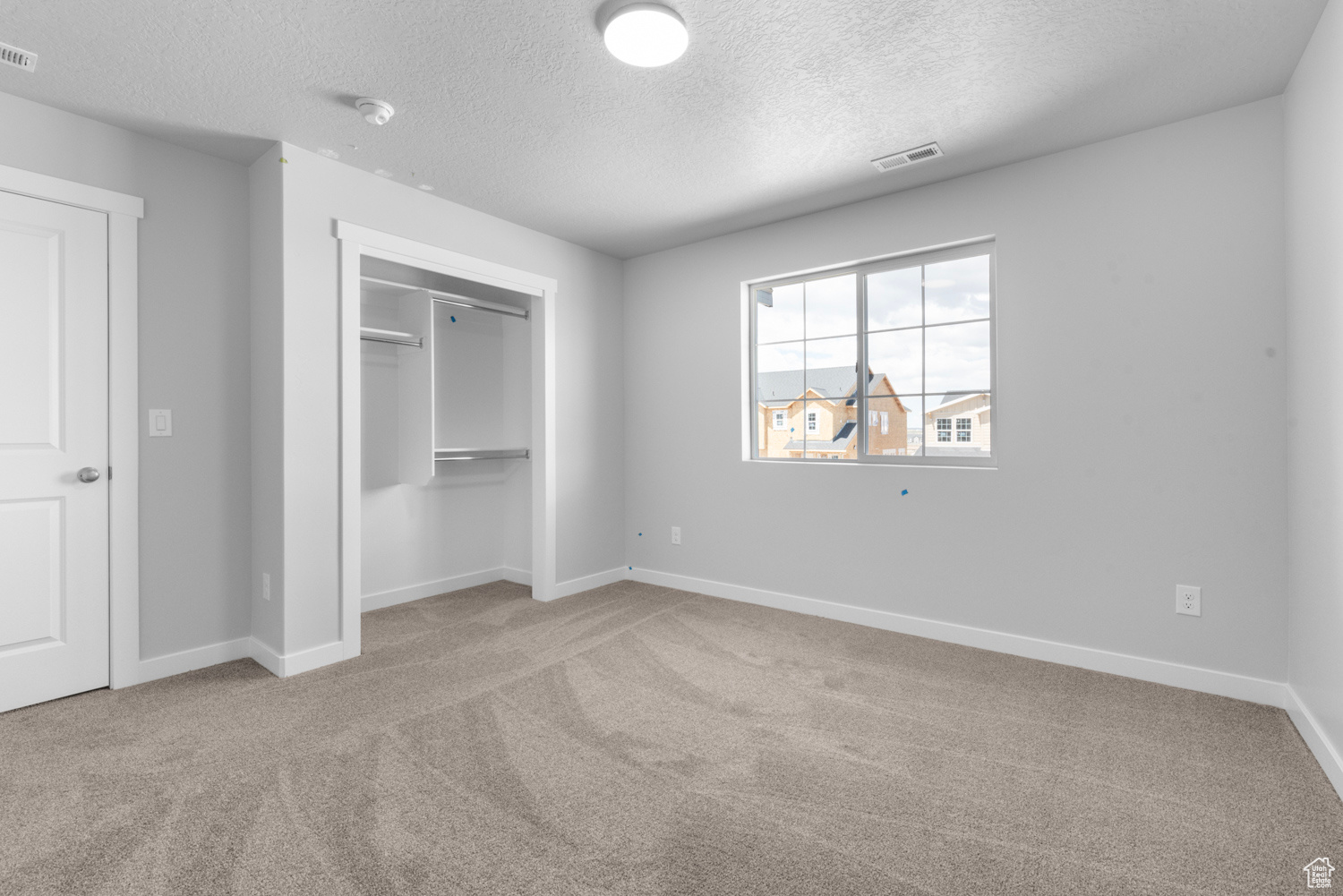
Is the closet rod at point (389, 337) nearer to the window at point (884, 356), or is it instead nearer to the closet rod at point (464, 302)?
the closet rod at point (464, 302)

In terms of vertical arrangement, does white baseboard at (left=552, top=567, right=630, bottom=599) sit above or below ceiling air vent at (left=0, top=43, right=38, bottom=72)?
below

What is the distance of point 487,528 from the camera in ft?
15.4

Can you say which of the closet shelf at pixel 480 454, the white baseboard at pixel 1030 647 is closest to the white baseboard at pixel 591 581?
the white baseboard at pixel 1030 647

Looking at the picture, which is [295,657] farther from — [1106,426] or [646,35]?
[1106,426]

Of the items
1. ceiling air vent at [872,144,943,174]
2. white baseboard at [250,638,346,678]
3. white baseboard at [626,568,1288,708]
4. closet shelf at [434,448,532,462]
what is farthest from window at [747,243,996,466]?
white baseboard at [250,638,346,678]

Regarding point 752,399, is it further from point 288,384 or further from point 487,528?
point 288,384

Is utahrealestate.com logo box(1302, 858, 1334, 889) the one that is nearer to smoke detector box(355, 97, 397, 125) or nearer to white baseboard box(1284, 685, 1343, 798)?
white baseboard box(1284, 685, 1343, 798)

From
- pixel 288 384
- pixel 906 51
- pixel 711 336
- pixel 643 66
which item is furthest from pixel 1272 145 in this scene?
pixel 288 384

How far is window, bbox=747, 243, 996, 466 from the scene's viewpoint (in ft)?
11.0

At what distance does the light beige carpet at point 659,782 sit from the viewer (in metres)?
1.58

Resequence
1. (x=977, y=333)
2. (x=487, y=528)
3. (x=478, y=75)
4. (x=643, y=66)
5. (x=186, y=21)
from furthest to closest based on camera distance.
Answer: (x=487, y=528), (x=977, y=333), (x=478, y=75), (x=643, y=66), (x=186, y=21)

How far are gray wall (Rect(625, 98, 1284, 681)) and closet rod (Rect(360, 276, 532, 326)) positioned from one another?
1.72 metres

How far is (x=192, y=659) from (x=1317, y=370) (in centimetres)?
462

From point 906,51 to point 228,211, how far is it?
3.08m
